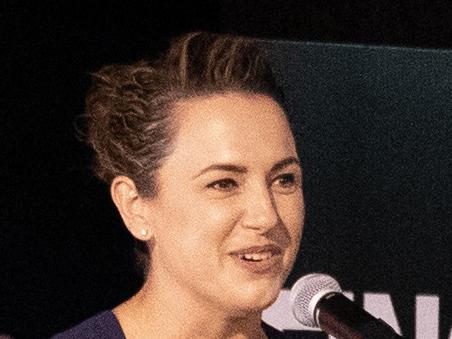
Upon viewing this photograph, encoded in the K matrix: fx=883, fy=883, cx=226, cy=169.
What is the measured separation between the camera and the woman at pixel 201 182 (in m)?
1.47

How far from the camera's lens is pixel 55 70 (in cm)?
244

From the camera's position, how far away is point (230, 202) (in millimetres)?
1479

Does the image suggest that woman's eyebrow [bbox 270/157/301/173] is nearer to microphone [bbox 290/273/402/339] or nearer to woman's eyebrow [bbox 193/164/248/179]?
woman's eyebrow [bbox 193/164/248/179]

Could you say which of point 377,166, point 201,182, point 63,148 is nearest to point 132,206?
point 201,182

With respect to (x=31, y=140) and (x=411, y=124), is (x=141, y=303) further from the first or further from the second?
(x=411, y=124)

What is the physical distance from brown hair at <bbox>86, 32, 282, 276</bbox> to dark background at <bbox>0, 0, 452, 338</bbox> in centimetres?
76

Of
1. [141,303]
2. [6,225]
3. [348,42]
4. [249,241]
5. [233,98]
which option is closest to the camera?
[249,241]

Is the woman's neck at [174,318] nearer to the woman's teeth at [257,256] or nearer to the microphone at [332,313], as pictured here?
the woman's teeth at [257,256]

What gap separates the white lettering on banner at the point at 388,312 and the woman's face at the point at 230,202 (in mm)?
936

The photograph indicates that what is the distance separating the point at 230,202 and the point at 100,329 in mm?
386

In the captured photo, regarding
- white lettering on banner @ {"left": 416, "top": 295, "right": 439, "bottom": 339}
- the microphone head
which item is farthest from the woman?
white lettering on banner @ {"left": 416, "top": 295, "right": 439, "bottom": 339}

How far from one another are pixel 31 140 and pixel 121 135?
0.85 m

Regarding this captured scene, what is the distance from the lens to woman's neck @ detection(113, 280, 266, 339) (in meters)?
1.62

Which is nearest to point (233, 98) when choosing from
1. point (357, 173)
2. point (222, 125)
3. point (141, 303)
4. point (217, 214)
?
point (222, 125)
